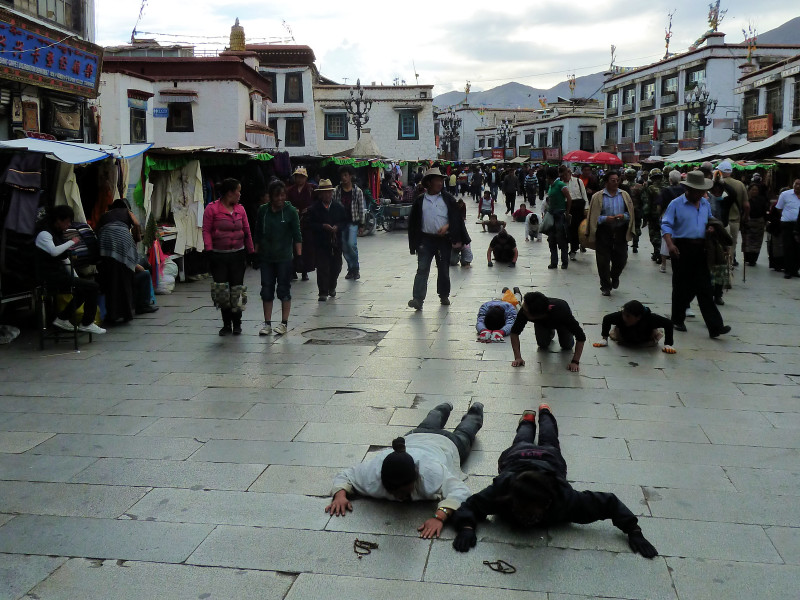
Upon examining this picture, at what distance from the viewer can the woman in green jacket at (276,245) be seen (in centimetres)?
902

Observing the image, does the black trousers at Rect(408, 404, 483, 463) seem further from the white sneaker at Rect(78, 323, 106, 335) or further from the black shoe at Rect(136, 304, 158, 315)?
the black shoe at Rect(136, 304, 158, 315)

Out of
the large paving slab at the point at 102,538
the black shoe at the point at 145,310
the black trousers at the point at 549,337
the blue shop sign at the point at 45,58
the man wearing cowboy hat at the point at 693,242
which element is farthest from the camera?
the blue shop sign at the point at 45,58

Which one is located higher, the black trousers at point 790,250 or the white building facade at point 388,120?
the white building facade at point 388,120

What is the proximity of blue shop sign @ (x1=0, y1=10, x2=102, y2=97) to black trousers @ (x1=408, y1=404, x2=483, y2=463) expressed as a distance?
1028 cm

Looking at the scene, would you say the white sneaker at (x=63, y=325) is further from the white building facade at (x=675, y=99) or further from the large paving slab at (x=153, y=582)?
the white building facade at (x=675, y=99)

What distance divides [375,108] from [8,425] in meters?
49.7

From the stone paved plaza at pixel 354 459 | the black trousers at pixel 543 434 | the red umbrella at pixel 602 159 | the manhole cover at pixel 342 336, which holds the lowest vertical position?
the stone paved plaza at pixel 354 459

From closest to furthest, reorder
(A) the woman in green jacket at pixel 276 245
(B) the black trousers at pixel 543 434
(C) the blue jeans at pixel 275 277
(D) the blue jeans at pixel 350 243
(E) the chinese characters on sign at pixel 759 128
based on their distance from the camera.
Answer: (B) the black trousers at pixel 543 434
(A) the woman in green jacket at pixel 276 245
(C) the blue jeans at pixel 275 277
(D) the blue jeans at pixel 350 243
(E) the chinese characters on sign at pixel 759 128

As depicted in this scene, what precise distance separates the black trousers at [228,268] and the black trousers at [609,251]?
513 centimetres

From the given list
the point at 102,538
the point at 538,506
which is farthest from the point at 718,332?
the point at 102,538

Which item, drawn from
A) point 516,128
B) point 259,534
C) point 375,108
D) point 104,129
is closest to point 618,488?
point 259,534

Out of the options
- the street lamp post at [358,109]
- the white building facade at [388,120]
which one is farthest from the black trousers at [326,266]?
the white building facade at [388,120]

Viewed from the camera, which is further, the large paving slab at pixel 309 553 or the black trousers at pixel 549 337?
the black trousers at pixel 549 337

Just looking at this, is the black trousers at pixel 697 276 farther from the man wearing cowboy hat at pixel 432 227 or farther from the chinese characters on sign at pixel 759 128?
the chinese characters on sign at pixel 759 128
